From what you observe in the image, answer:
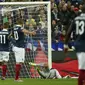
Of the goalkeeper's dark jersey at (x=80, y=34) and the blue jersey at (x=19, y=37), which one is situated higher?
the goalkeeper's dark jersey at (x=80, y=34)

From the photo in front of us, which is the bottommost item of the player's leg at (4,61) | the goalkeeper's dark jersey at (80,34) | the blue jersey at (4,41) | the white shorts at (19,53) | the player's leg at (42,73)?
the player's leg at (42,73)

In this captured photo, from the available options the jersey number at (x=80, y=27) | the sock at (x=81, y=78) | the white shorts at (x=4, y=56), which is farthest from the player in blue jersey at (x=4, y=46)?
the sock at (x=81, y=78)

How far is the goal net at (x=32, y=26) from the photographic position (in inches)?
590

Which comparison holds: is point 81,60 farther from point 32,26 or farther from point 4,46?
point 32,26

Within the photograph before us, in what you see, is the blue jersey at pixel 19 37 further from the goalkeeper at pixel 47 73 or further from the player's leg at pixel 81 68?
the player's leg at pixel 81 68

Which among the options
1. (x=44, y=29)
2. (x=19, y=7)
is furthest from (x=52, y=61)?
(x=19, y=7)

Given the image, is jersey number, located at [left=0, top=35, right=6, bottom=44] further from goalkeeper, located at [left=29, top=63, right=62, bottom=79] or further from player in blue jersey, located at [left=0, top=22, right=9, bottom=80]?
goalkeeper, located at [left=29, top=63, right=62, bottom=79]

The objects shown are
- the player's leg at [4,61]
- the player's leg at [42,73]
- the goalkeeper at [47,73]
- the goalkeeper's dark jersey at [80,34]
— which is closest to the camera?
the goalkeeper's dark jersey at [80,34]

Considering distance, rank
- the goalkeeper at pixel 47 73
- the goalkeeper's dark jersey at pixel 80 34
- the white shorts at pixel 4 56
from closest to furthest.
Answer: the goalkeeper's dark jersey at pixel 80 34, the white shorts at pixel 4 56, the goalkeeper at pixel 47 73

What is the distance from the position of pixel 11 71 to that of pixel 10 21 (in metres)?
1.80

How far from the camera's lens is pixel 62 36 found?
1596cm

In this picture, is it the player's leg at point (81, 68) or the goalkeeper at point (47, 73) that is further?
the goalkeeper at point (47, 73)

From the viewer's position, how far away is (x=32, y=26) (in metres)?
15.3

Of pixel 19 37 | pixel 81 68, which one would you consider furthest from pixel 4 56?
pixel 81 68
